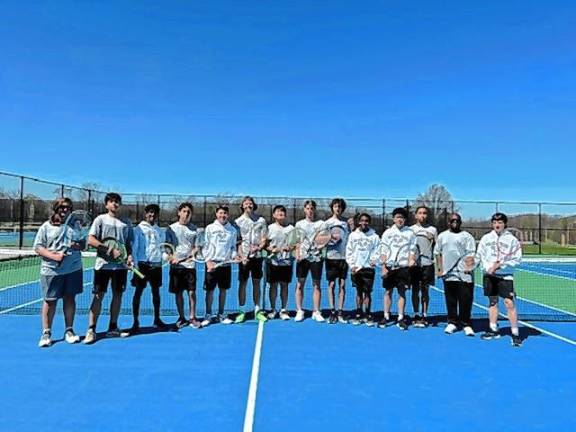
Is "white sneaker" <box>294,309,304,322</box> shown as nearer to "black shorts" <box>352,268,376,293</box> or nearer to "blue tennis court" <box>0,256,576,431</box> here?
"blue tennis court" <box>0,256,576,431</box>

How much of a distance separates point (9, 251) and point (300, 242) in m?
15.0

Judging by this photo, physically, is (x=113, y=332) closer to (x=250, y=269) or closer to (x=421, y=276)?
(x=250, y=269)

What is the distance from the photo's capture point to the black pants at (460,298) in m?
6.66

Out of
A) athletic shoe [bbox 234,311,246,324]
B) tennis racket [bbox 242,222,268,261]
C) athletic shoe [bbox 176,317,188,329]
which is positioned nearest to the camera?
athletic shoe [bbox 176,317,188,329]

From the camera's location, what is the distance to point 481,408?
405 cm

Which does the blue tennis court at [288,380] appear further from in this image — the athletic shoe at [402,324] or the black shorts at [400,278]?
the black shorts at [400,278]

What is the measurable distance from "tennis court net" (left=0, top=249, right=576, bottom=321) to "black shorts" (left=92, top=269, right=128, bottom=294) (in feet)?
5.95

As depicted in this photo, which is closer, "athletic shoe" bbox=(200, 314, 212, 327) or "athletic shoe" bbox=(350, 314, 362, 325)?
"athletic shoe" bbox=(200, 314, 212, 327)

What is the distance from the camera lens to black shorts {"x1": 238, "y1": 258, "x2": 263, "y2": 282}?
23.5ft

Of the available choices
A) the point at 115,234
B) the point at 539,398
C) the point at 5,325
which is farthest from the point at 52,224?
the point at 539,398

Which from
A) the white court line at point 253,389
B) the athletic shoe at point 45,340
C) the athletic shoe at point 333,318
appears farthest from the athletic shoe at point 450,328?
the athletic shoe at point 45,340

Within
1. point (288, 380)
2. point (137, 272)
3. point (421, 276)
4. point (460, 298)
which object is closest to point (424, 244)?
point (421, 276)

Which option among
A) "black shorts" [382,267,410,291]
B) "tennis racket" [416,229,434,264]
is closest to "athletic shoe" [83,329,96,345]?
"black shorts" [382,267,410,291]

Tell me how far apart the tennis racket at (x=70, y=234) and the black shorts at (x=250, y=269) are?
7.01ft
